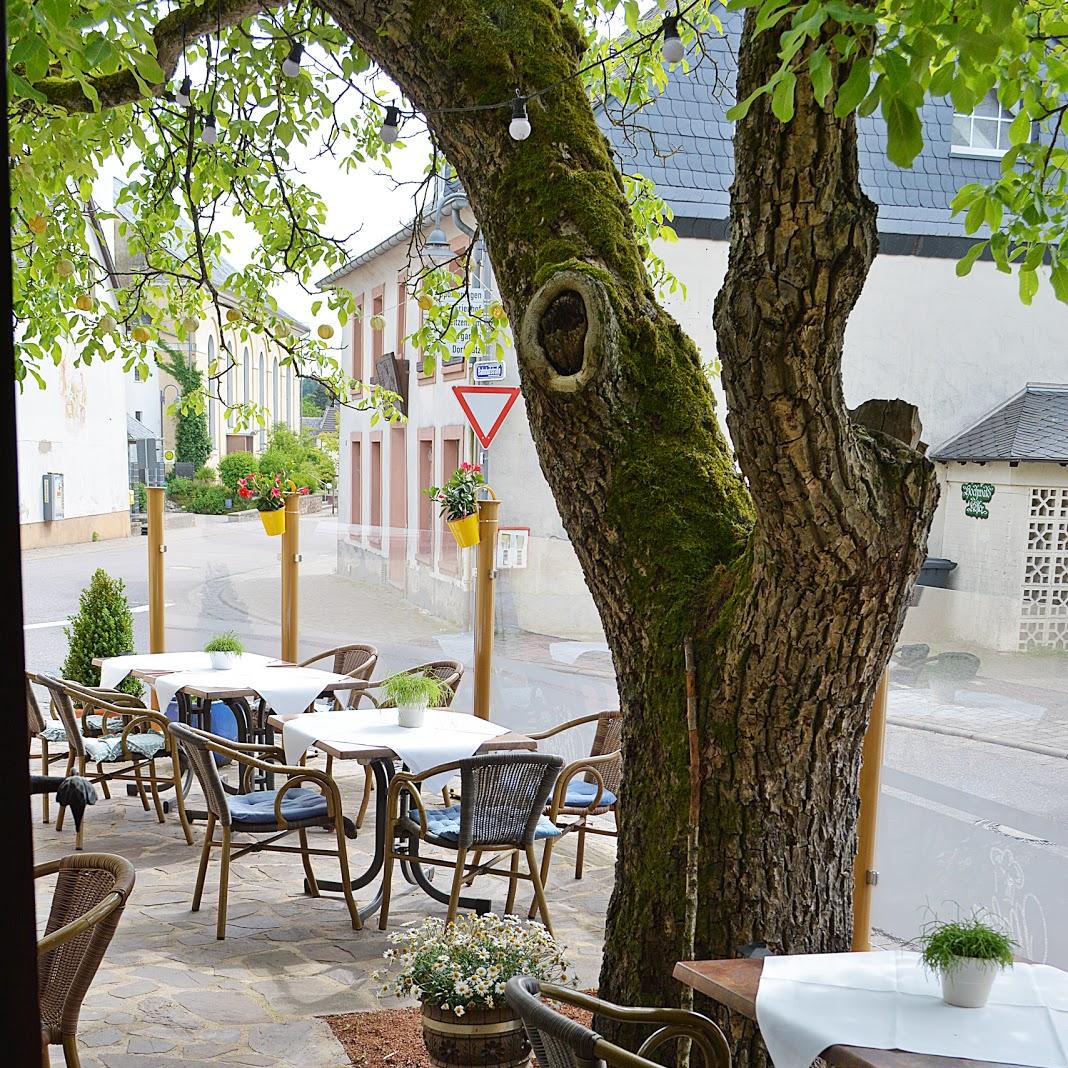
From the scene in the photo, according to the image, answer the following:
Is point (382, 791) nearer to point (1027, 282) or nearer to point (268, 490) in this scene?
point (268, 490)

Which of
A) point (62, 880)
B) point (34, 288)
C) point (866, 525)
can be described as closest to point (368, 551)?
point (34, 288)

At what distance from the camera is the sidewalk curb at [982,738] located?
4.77 m

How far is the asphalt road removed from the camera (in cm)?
478

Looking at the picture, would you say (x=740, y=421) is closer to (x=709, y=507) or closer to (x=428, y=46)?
(x=709, y=507)

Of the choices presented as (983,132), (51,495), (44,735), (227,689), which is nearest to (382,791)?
(227,689)

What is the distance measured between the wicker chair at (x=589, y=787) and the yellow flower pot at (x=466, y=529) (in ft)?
5.57

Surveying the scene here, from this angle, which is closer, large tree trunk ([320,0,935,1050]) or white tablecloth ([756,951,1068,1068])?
white tablecloth ([756,951,1068,1068])

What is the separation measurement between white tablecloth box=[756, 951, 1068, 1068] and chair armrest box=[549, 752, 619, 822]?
8.44 feet

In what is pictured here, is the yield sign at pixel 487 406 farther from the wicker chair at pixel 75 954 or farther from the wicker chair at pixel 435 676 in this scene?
the wicker chair at pixel 75 954

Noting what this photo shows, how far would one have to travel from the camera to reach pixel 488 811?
5.27 m

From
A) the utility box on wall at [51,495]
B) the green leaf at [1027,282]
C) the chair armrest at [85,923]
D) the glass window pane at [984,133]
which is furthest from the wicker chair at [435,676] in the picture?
the utility box on wall at [51,495]

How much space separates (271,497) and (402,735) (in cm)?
375

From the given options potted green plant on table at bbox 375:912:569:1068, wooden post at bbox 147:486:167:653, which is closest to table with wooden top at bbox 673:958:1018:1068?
potted green plant on table at bbox 375:912:569:1068

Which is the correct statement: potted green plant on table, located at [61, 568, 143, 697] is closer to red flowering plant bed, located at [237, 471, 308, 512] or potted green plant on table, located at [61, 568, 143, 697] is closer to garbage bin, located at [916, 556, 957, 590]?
red flowering plant bed, located at [237, 471, 308, 512]
